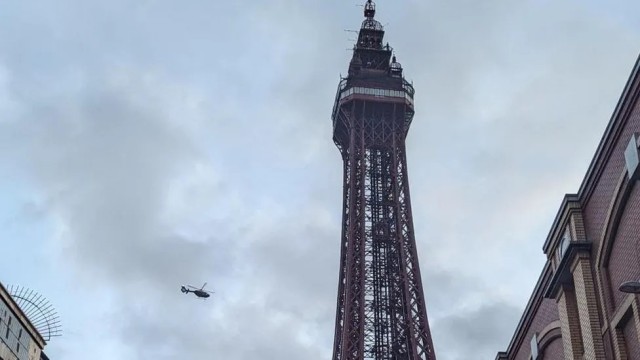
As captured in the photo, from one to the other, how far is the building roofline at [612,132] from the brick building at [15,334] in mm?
47041

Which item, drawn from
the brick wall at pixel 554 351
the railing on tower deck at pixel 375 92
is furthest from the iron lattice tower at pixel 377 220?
the brick wall at pixel 554 351

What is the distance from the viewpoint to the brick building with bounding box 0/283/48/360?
7112cm

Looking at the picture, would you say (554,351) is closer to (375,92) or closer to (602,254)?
(602,254)

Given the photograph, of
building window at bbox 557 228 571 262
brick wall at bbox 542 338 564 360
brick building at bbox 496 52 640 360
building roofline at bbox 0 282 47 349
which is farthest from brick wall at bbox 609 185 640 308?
building roofline at bbox 0 282 47 349

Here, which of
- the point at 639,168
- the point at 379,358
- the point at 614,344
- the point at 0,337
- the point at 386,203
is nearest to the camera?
the point at 639,168

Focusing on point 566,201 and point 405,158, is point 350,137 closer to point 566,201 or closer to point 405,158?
point 405,158

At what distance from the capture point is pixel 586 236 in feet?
124

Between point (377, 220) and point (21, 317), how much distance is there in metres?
48.9

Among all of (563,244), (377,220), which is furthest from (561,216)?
(377,220)

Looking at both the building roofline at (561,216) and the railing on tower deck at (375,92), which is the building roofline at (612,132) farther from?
the railing on tower deck at (375,92)

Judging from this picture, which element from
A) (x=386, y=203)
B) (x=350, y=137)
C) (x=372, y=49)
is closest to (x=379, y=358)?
(x=386, y=203)

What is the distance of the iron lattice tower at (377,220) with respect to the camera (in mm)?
104188

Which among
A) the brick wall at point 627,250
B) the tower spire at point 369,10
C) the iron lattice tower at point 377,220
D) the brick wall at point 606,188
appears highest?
the tower spire at point 369,10

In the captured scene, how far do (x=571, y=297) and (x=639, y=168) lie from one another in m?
9.13
